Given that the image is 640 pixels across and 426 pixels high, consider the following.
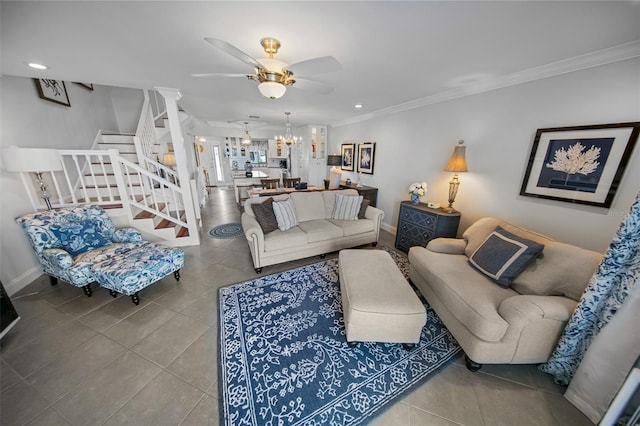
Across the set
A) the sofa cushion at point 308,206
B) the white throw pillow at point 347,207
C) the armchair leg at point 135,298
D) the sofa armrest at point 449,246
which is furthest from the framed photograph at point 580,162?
the armchair leg at point 135,298

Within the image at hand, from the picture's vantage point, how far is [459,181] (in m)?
2.89

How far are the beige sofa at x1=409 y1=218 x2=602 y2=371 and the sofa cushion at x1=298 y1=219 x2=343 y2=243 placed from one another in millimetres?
1382

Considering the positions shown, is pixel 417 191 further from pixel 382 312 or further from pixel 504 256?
pixel 382 312

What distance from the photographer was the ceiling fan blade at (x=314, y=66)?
1.42 m

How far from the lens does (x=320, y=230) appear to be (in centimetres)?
295

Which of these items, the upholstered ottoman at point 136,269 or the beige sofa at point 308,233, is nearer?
the upholstered ottoman at point 136,269

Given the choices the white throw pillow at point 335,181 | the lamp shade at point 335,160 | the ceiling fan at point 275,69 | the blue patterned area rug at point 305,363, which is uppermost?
the ceiling fan at point 275,69

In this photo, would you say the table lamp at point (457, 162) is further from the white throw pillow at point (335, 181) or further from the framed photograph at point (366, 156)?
the white throw pillow at point (335, 181)

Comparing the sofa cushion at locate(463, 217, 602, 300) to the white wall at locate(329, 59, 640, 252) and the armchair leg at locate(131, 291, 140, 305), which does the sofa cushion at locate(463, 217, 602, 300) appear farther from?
the armchair leg at locate(131, 291, 140, 305)

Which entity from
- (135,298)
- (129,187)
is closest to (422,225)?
(135,298)

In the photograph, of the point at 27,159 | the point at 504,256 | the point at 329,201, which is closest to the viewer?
the point at 504,256

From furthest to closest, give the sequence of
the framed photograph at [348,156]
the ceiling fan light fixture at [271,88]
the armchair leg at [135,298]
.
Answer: the framed photograph at [348,156] → the armchair leg at [135,298] → the ceiling fan light fixture at [271,88]

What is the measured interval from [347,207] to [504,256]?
2017mm

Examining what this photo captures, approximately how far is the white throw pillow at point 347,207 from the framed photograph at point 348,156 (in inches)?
78.4
